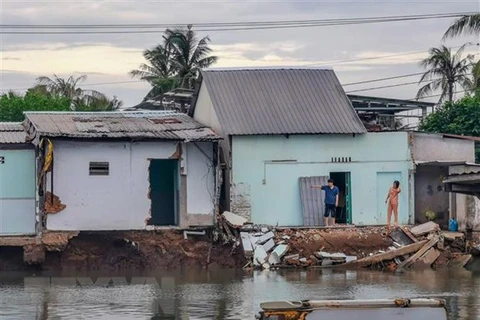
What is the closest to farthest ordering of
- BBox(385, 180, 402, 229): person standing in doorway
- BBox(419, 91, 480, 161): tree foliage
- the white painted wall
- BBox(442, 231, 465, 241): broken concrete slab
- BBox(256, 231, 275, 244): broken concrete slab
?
BBox(256, 231, 275, 244): broken concrete slab < BBox(442, 231, 465, 241): broken concrete slab < the white painted wall < BBox(385, 180, 402, 229): person standing in doorway < BBox(419, 91, 480, 161): tree foliage

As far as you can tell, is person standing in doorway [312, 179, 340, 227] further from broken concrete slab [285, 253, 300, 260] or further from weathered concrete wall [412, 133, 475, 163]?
weathered concrete wall [412, 133, 475, 163]

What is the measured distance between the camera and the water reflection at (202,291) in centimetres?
2239

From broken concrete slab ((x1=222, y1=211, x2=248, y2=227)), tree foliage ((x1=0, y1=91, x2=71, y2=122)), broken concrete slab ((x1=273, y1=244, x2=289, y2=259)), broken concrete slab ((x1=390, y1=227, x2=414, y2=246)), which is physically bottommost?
broken concrete slab ((x1=273, y1=244, x2=289, y2=259))

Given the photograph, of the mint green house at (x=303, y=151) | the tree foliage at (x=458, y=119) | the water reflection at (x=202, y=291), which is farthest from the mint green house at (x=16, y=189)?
the tree foliage at (x=458, y=119)

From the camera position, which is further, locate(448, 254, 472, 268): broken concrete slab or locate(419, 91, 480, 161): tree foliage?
locate(419, 91, 480, 161): tree foliage

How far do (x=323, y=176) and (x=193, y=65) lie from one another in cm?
1985

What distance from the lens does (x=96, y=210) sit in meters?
32.0

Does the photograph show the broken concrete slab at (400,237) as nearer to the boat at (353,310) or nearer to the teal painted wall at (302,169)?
the teal painted wall at (302,169)

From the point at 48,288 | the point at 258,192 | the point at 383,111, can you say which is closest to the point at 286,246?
the point at 258,192

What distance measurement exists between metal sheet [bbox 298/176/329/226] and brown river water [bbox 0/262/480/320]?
3701mm

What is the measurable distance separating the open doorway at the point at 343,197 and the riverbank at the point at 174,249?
2341 millimetres

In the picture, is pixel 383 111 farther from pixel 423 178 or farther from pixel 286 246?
pixel 286 246

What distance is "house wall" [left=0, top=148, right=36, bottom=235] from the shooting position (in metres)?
31.8

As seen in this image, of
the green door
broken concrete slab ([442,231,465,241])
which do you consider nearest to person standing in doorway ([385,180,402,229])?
the green door
